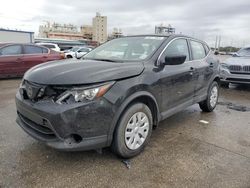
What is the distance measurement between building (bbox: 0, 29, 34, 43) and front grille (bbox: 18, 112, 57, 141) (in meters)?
24.2

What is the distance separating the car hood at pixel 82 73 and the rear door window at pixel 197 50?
1832mm

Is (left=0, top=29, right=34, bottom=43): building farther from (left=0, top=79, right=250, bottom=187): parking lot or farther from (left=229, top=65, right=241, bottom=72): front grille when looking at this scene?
(left=0, top=79, right=250, bottom=187): parking lot

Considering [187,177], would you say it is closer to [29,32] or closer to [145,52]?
[145,52]

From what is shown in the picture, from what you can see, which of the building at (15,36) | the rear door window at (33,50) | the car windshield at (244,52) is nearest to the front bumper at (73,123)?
the rear door window at (33,50)

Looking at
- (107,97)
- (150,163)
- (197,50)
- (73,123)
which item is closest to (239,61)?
(197,50)

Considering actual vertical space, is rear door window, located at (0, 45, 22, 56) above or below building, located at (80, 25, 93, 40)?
below

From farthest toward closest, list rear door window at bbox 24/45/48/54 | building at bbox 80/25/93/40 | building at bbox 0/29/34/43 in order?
building at bbox 80/25/93/40 < building at bbox 0/29/34/43 < rear door window at bbox 24/45/48/54

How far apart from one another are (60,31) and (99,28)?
15.2 metres

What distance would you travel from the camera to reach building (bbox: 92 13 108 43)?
89.7m

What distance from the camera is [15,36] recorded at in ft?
81.2

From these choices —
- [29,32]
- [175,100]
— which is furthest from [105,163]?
[29,32]

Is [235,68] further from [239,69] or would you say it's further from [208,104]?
[208,104]

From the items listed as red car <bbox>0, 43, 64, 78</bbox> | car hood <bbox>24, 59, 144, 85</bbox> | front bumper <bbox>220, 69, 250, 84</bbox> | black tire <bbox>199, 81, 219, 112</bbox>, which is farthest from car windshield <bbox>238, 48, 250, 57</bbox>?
red car <bbox>0, 43, 64, 78</bbox>

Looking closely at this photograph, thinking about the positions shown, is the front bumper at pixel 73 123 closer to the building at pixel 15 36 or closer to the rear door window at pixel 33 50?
the rear door window at pixel 33 50
